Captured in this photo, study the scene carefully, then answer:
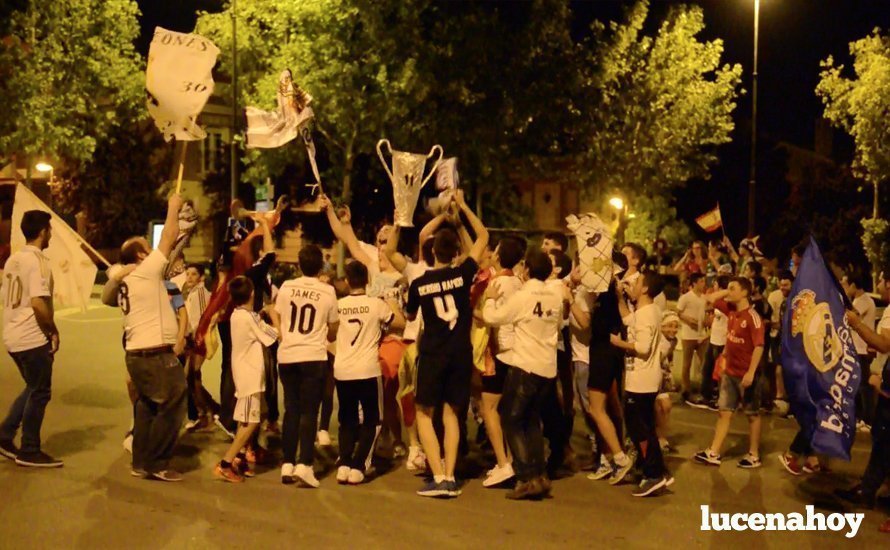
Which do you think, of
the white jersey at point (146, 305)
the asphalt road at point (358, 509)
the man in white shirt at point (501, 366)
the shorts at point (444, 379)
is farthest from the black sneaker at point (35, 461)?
the man in white shirt at point (501, 366)

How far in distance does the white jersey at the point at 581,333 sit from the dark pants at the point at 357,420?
1.79 metres

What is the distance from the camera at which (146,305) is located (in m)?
7.85

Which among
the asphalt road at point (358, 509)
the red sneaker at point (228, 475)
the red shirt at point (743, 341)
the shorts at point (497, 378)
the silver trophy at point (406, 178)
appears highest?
the silver trophy at point (406, 178)

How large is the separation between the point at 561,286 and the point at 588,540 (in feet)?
6.72

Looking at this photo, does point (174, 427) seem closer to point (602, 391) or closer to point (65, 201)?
point (602, 391)

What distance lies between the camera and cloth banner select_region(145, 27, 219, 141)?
859 centimetres

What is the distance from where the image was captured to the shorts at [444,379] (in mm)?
7797

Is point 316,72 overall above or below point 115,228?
above

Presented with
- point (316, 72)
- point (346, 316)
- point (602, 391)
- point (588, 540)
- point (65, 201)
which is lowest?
point (588, 540)

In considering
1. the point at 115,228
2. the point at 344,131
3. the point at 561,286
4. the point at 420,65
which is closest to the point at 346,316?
the point at 561,286

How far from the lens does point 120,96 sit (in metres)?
33.6

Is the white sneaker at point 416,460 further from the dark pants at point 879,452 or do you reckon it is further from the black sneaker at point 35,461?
the dark pants at point 879,452

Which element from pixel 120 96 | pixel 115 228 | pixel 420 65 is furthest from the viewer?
pixel 115 228

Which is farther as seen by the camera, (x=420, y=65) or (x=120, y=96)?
(x=120, y=96)
